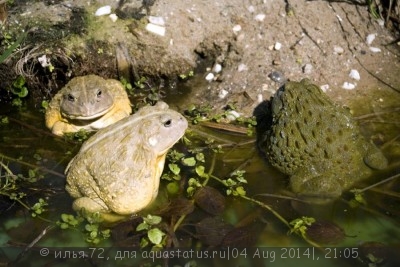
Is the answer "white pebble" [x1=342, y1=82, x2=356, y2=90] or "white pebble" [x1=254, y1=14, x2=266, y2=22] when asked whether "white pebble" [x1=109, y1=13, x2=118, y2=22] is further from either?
"white pebble" [x1=342, y1=82, x2=356, y2=90]

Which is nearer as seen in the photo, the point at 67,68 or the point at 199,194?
the point at 199,194

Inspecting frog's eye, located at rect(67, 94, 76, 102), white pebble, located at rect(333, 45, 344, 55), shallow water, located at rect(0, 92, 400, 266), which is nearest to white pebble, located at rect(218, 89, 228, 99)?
shallow water, located at rect(0, 92, 400, 266)

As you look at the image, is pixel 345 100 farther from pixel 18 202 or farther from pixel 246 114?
pixel 18 202

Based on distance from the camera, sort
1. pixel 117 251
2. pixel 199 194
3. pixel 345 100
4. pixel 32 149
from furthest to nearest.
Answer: pixel 345 100 → pixel 32 149 → pixel 199 194 → pixel 117 251

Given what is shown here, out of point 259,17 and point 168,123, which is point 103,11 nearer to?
point 259,17

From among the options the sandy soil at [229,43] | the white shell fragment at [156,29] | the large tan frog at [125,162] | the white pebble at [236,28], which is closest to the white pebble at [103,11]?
the sandy soil at [229,43]

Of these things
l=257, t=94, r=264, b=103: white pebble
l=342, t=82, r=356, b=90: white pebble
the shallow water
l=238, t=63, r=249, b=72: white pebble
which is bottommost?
the shallow water

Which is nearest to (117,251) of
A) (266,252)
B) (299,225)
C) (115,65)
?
(266,252)
